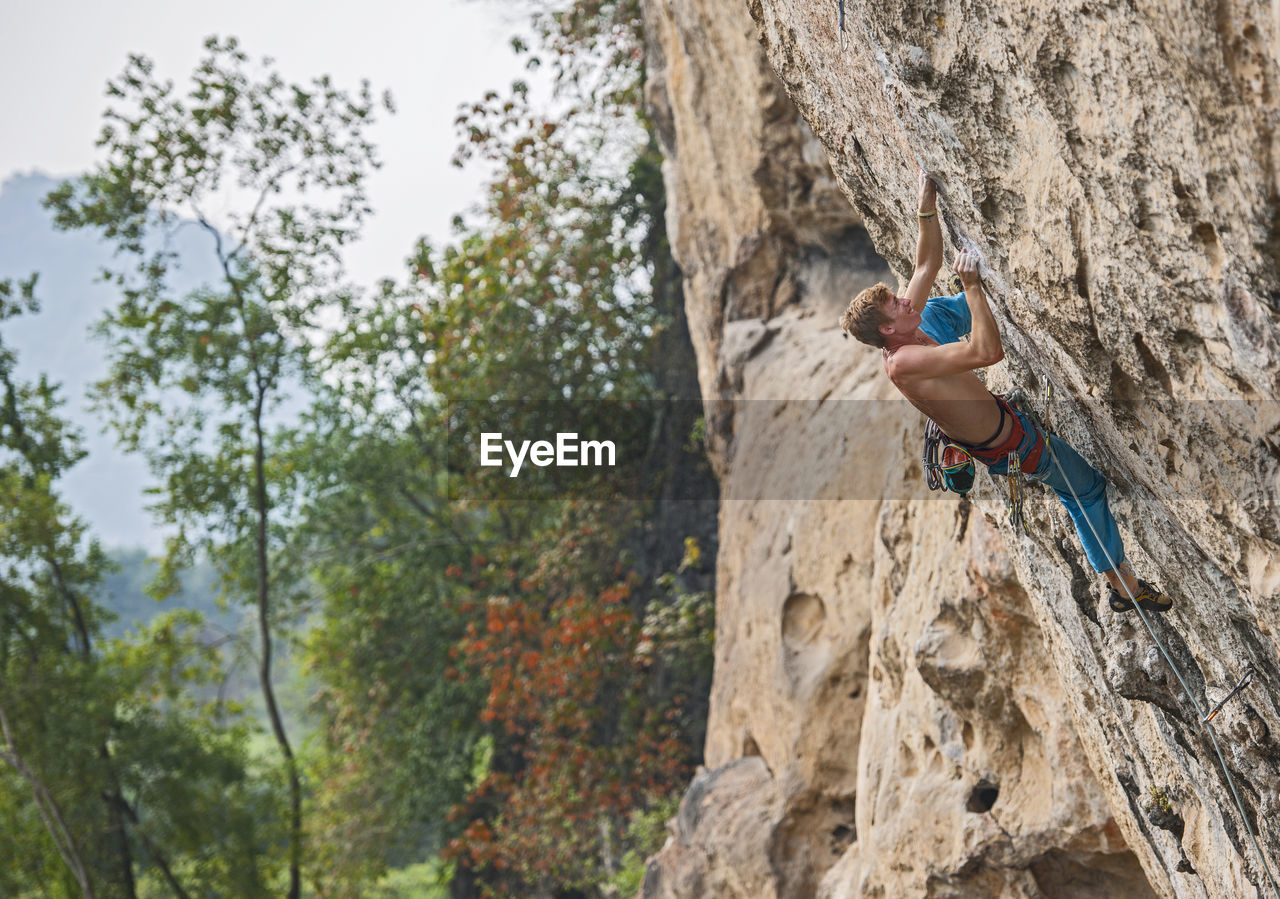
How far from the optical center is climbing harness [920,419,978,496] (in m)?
3.82

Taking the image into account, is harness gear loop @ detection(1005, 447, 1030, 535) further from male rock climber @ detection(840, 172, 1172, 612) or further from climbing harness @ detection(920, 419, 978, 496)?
climbing harness @ detection(920, 419, 978, 496)

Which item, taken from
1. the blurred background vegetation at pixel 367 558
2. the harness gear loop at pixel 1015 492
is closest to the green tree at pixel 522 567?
the blurred background vegetation at pixel 367 558

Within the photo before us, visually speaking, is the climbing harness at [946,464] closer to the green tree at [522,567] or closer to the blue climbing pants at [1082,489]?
the blue climbing pants at [1082,489]

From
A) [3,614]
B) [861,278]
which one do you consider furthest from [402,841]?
[861,278]

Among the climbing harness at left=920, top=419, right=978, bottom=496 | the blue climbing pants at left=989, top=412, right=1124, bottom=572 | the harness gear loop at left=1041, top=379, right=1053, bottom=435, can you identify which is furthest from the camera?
the climbing harness at left=920, top=419, right=978, bottom=496

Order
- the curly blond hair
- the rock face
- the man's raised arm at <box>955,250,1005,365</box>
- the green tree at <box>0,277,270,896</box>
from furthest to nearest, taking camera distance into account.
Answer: the green tree at <box>0,277,270,896</box>
the curly blond hair
the man's raised arm at <box>955,250,1005,365</box>
the rock face

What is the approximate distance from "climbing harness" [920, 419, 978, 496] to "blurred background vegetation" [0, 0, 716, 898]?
7.18 metres

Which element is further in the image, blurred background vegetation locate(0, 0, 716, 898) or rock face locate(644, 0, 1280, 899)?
blurred background vegetation locate(0, 0, 716, 898)

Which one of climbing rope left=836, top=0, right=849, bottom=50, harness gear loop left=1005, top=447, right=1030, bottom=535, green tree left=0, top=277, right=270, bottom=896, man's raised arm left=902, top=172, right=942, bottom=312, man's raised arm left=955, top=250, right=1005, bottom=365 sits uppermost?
climbing rope left=836, top=0, right=849, bottom=50

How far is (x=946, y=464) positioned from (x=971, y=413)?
1.44ft

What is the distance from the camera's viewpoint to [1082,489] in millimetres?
3547

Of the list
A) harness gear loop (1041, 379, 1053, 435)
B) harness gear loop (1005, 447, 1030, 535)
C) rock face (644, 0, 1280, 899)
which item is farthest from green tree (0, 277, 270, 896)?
harness gear loop (1041, 379, 1053, 435)

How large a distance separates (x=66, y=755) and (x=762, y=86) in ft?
36.0

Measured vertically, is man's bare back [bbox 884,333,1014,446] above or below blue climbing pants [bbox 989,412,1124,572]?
above
